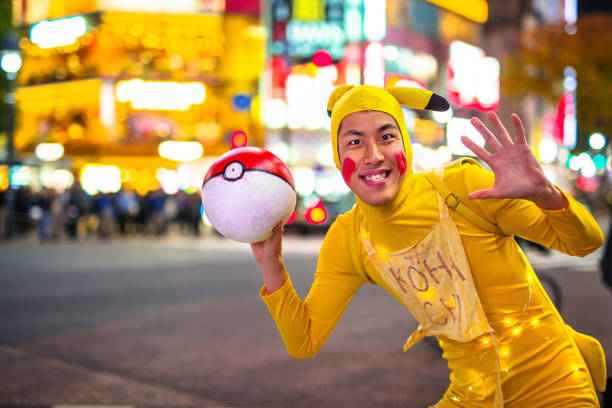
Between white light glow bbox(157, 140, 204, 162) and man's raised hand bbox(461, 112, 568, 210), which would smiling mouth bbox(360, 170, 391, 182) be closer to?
man's raised hand bbox(461, 112, 568, 210)

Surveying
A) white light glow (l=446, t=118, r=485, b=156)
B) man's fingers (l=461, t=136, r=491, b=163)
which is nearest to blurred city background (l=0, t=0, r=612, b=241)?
white light glow (l=446, t=118, r=485, b=156)

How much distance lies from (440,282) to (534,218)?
40 centimetres

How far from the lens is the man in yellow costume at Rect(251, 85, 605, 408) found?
2384 millimetres

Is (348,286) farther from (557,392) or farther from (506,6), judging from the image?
(506,6)

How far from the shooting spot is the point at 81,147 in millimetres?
39219

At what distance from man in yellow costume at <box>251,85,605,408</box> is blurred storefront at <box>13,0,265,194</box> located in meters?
35.0

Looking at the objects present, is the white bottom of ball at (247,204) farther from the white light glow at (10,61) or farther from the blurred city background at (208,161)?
the white light glow at (10,61)

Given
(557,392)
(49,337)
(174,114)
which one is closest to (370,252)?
(557,392)

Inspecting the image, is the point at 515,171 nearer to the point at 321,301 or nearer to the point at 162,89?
the point at 321,301

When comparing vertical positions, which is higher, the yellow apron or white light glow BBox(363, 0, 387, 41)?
white light glow BBox(363, 0, 387, 41)

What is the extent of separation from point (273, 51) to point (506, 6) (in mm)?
25134

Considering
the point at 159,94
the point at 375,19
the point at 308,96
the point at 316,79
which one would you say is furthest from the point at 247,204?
the point at 159,94

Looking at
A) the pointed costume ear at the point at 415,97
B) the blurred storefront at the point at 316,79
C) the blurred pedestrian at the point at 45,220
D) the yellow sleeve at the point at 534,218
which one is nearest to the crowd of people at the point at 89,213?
the blurred pedestrian at the point at 45,220

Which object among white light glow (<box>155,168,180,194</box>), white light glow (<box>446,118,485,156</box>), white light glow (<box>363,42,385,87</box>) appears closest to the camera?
white light glow (<box>446,118,485,156</box>)
